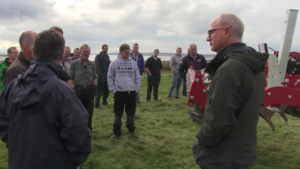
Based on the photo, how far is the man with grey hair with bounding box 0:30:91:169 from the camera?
150cm

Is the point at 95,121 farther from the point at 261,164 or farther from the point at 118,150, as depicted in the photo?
the point at 261,164

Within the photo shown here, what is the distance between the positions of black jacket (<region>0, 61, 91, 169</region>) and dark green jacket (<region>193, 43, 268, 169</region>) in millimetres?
951

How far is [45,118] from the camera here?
1.52 m

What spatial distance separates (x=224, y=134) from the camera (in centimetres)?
160

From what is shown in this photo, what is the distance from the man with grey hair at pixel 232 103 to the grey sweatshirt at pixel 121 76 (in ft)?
9.87

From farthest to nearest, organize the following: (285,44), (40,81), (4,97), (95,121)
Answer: (95,121)
(285,44)
(4,97)
(40,81)

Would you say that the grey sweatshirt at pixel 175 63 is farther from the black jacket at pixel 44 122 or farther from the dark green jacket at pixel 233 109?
the black jacket at pixel 44 122

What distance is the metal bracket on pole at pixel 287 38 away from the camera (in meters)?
3.25

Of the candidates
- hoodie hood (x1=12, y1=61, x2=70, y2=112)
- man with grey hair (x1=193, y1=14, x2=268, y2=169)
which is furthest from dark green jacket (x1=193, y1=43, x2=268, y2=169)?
hoodie hood (x1=12, y1=61, x2=70, y2=112)

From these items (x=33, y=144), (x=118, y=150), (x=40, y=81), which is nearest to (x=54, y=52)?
(x=40, y=81)

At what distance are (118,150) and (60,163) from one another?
2777mm

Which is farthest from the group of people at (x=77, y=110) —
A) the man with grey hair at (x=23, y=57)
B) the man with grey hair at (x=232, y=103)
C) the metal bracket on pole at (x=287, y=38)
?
the metal bracket on pole at (x=287, y=38)

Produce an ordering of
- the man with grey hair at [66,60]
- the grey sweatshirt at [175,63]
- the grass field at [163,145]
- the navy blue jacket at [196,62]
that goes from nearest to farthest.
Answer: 1. the grass field at [163,145]
2. the man with grey hair at [66,60]
3. the navy blue jacket at [196,62]
4. the grey sweatshirt at [175,63]

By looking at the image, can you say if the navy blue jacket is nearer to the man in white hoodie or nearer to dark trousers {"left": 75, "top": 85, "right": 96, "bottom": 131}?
the man in white hoodie
